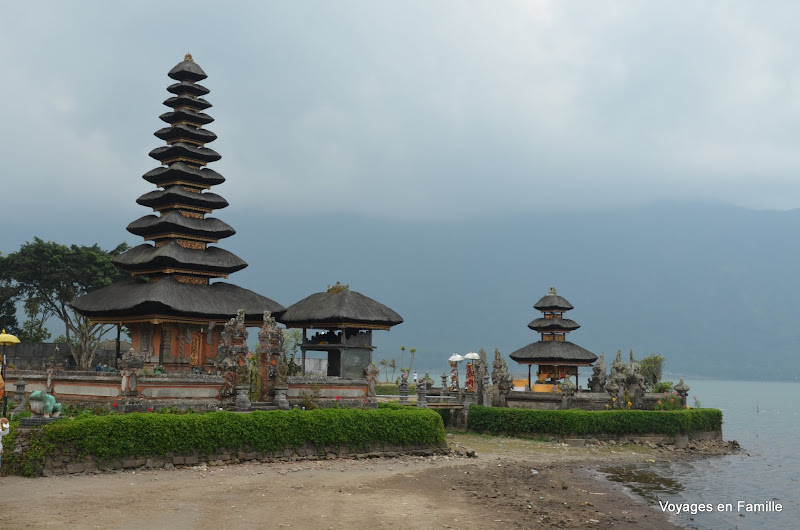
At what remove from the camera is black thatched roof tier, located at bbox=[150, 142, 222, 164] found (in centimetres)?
4178

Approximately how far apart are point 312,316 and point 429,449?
39.2 ft

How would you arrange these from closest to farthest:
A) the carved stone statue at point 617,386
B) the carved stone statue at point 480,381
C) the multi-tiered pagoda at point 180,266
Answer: the multi-tiered pagoda at point 180,266 < the carved stone statue at point 617,386 < the carved stone statue at point 480,381

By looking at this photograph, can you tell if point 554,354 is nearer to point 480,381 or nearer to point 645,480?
point 480,381

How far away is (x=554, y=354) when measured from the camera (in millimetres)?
47594

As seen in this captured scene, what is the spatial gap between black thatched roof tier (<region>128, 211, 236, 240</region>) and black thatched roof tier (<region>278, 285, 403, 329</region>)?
6026 millimetres

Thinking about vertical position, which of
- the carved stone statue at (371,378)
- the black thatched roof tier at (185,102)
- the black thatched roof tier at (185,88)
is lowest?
the carved stone statue at (371,378)

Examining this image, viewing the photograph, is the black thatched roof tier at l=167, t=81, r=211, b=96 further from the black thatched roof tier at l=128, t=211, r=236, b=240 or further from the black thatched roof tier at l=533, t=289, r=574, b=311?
the black thatched roof tier at l=533, t=289, r=574, b=311

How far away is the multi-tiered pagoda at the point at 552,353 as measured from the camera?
1875 inches

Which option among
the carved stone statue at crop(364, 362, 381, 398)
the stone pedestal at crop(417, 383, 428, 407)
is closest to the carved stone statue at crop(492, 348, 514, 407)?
the stone pedestal at crop(417, 383, 428, 407)

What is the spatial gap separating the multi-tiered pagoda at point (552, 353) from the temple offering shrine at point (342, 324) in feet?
41.4

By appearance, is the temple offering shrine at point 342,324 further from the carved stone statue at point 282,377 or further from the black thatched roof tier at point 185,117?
the black thatched roof tier at point 185,117

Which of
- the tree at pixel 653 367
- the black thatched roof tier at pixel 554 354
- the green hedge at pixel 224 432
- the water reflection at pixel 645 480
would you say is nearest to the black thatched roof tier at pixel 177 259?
the green hedge at pixel 224 432

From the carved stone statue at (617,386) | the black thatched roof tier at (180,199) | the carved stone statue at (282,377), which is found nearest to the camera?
the carved stone statue at (282,377)

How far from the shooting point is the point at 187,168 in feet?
136
